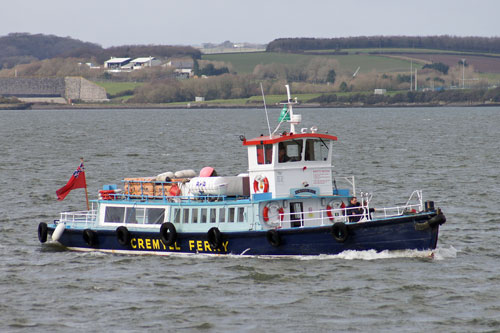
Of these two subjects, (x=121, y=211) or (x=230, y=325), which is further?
(x=121, y=211)

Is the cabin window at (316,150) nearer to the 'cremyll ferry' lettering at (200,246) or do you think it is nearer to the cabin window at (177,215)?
the 'cremyll ferry' lettering at (200,246)

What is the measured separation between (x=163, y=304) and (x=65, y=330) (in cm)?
324

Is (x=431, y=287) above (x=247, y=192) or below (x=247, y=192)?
below

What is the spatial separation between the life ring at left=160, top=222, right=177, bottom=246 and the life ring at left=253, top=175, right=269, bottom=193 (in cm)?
311

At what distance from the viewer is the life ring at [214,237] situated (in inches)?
1151

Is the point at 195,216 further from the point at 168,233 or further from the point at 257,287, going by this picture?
the point at 257,287

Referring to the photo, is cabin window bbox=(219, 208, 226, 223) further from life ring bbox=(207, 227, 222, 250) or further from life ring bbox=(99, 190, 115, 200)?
life ring bbox=(99, 190, 115, 200)

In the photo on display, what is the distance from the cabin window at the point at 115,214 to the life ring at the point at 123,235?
0.89 metres

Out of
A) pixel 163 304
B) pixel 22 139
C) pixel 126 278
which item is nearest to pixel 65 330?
pixel 163 304

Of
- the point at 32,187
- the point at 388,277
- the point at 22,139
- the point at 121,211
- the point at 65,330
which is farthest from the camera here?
the point at 22,139

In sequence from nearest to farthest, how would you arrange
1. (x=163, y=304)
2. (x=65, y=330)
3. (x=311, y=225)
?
(x=65, y=330), (x=163, y=304), (x=311, y=225)

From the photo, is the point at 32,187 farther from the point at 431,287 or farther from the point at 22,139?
the point at 22,139

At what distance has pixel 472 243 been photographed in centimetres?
3266

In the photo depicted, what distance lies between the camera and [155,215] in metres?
31.2
